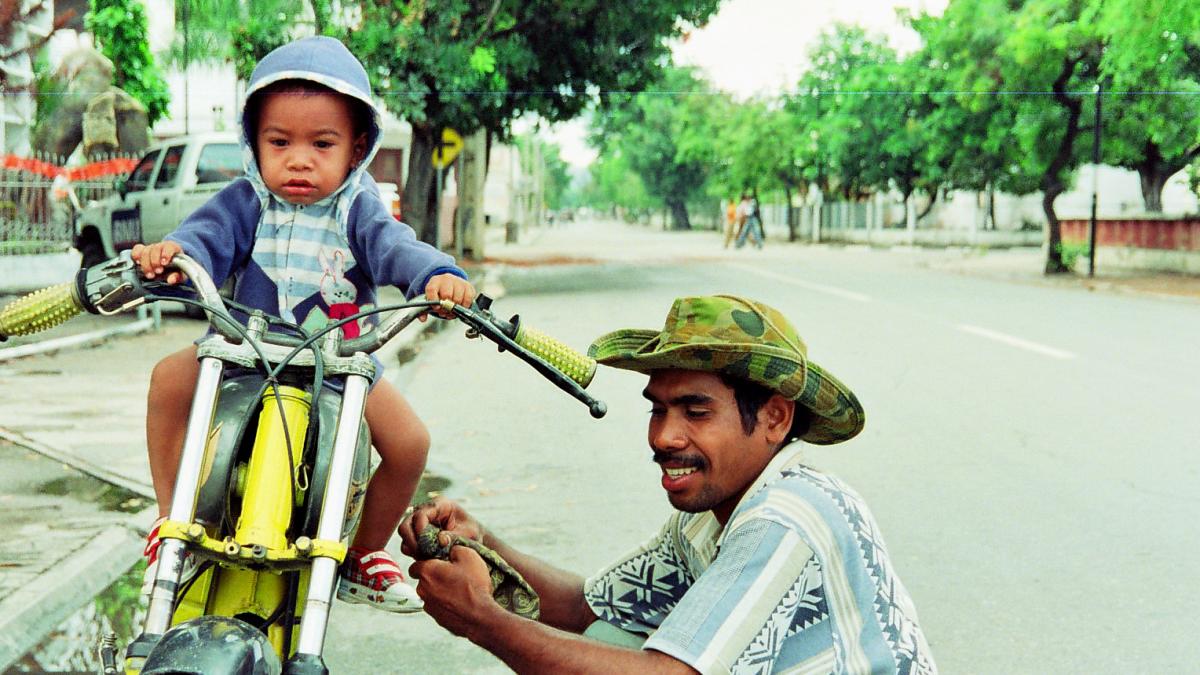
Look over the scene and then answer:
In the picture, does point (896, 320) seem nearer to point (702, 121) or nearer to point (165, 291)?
point (165, 291)

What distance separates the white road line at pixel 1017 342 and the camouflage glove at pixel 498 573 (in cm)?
1005

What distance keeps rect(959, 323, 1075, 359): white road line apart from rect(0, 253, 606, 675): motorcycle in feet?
33.7

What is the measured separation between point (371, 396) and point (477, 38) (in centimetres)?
1704

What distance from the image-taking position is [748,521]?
7.68 ft

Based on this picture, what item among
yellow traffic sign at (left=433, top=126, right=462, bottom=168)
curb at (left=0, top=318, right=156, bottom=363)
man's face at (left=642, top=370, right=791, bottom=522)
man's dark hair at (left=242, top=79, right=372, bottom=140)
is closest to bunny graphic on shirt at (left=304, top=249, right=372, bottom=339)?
man's dark hair at (left=242, top=79, right=372, bottom=140)

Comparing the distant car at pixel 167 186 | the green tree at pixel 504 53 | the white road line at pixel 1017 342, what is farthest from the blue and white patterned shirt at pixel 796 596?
the green tree at pixel 504 53

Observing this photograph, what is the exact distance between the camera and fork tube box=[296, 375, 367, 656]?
2246mm

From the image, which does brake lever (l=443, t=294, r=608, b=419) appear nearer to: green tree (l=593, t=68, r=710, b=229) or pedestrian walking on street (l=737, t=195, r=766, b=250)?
pedestrian walking on street (l=737, t=195, r=766, b=250)

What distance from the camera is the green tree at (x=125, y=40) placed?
25609mm

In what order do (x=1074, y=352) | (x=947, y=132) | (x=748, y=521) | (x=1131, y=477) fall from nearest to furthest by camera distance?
(x=748, y=521), (x=1131, y=477), (x=1074, y=352), (x=947, y=132)

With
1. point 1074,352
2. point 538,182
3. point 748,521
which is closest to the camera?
point 748,521

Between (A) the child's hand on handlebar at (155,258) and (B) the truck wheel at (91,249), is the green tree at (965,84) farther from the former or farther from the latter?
(A) the child's hand on handlebar at (155,258)

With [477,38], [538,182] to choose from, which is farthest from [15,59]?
[538,182]

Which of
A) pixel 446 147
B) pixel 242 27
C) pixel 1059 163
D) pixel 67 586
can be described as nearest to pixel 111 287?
pixel 67 586
